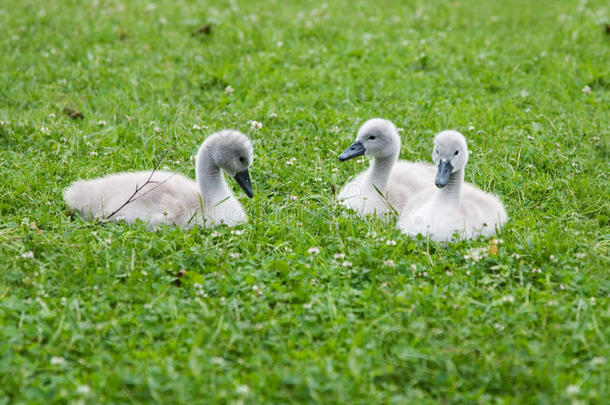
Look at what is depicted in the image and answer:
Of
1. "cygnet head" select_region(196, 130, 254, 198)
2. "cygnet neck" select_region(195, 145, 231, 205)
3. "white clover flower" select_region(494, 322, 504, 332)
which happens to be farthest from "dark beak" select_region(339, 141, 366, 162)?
"white clover flower" select_region(494, 322, 504, 332)

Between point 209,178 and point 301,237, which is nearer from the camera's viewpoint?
point 301,237

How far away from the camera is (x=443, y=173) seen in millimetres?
5047

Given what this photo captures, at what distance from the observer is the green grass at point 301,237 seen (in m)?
3.60

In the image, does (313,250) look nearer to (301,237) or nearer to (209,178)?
(301,237)

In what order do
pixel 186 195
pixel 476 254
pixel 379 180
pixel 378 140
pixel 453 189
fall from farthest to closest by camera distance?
pixel 379 180, pixel 378 140, pixel 186 195, pixel 453 189, pixel 476 254

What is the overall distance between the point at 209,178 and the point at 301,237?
88 centimetres

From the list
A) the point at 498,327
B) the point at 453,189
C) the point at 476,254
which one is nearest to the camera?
the point at 498,327

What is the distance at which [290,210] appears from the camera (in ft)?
18.4

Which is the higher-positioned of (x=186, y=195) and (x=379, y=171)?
(x=186, y=195)

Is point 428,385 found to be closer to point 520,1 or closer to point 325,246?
point 325,246

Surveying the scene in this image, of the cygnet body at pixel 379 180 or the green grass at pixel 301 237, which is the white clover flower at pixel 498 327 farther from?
the cygnet body at pixel 379 180

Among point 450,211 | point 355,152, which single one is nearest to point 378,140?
point 355,152

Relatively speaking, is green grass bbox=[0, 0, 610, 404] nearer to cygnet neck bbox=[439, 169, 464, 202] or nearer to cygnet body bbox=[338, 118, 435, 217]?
cygnet body bbox=[338, 118, 435, 217]

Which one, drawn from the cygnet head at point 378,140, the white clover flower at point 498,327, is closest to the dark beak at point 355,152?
the cygnet head at point 378,140
